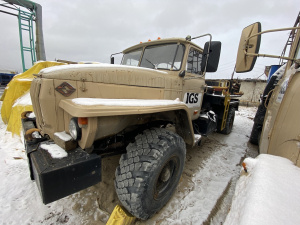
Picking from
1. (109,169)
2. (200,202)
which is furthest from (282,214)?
(109,169)

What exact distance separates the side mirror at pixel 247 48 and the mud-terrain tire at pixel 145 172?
116 cm

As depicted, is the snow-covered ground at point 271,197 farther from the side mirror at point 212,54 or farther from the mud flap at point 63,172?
the side mirror at point 212,54

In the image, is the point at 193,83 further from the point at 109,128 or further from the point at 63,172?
the point at 63,172

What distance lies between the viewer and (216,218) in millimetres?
1896

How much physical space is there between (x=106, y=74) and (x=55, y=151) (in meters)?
1.00

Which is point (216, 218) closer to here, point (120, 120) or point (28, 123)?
point (120, 120)

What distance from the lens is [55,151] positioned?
139 cm

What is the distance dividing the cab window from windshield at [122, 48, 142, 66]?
101 cm

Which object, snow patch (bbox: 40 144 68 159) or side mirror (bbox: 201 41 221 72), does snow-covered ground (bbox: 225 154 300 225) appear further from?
side mirror (bbox: 201 41 221 72)

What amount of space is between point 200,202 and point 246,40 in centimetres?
215

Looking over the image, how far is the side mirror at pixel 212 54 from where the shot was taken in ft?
7.40

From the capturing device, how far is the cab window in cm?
277

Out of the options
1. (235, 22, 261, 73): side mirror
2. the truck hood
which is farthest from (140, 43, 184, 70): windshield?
(235, 22, 261, 73): side mirror

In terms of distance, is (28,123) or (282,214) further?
(28,123)
